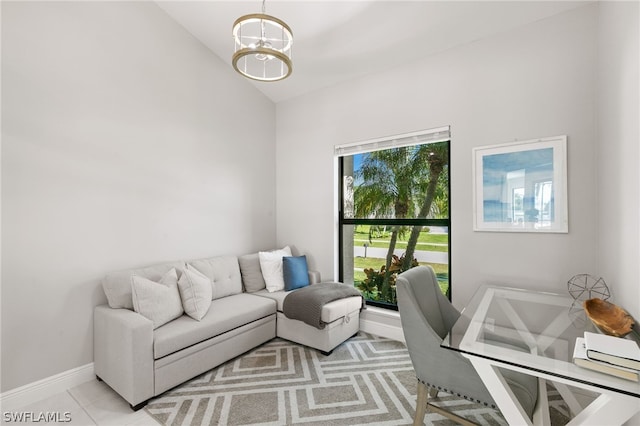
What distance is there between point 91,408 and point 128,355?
1.55 ft

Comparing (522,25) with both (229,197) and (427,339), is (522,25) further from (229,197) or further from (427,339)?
(229,197)

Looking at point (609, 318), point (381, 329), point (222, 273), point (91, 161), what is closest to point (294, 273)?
point (222, 273)

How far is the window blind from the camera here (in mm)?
2785

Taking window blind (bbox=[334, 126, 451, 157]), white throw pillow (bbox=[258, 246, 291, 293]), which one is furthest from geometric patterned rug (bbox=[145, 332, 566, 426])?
window blind (bbox=[334, 126, 451, 157])

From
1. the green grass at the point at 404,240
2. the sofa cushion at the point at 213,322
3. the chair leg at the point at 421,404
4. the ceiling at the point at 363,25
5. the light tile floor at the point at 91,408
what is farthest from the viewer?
the green grass at the point at 404,240

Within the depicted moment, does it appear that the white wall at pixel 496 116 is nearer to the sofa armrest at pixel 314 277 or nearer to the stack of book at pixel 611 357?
the sofa armrest at pixel 314 277

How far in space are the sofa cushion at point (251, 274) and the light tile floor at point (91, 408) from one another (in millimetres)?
1476

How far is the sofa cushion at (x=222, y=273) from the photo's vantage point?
3000 mm

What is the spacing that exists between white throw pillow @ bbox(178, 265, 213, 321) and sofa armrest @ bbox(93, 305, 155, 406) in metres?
0.40

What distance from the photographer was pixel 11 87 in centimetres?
202

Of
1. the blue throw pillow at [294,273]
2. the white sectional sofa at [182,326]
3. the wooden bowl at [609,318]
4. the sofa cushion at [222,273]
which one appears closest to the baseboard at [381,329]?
the white sectional sofa at [182,326]

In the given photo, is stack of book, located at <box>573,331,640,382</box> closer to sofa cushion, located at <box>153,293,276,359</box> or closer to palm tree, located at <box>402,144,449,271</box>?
palm tree, located at <box>402,144,449,271</box>

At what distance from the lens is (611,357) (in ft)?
3.57

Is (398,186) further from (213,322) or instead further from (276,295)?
(213,322)
